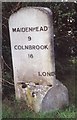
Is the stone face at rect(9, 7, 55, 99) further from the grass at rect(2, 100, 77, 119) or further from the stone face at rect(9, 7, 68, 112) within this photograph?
the grass at rect(2, 100, 77, 119)

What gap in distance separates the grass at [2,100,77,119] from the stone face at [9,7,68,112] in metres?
0.06

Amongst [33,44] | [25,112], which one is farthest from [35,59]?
[25,112]

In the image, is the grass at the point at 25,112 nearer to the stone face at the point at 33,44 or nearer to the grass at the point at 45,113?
the grass at the point at 45,113

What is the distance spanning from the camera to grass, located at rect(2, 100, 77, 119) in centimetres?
464

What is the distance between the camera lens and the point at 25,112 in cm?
469

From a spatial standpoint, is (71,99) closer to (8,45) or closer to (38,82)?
(38,82)

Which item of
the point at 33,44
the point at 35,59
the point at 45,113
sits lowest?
the point at 45,113

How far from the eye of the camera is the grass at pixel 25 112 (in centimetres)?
464

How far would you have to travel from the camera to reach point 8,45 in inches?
184

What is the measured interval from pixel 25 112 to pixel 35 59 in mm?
625

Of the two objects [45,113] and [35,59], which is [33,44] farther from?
[45,113]

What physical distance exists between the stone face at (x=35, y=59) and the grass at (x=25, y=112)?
0.06 m

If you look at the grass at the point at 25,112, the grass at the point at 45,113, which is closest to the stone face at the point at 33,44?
the grass at the point at 45,113

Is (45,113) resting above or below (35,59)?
below
